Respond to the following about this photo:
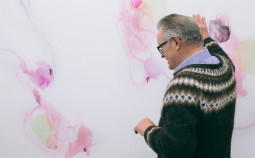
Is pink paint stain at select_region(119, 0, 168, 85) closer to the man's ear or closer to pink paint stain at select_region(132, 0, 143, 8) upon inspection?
pink paint stain at select_region(132, 0, 143, 8)

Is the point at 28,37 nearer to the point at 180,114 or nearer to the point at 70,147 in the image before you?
the point at 70,147

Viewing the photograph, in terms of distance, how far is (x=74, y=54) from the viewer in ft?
3.34

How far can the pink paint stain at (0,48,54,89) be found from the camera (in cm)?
102

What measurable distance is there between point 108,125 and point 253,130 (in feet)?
1.92

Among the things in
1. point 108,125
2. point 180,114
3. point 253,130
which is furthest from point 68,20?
point 253,130

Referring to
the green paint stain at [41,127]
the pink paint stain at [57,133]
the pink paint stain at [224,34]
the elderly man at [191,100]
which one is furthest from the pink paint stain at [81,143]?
the pink paint stain at [224,34]

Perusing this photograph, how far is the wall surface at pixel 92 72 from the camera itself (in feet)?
3.26

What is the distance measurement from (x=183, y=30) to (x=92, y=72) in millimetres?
448

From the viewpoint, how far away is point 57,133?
107cm

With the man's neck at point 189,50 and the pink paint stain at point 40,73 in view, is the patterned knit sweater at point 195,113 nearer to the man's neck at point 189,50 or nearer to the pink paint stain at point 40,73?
the man's neck at point 189,50

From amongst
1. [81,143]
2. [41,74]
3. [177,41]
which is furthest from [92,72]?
[177,41]

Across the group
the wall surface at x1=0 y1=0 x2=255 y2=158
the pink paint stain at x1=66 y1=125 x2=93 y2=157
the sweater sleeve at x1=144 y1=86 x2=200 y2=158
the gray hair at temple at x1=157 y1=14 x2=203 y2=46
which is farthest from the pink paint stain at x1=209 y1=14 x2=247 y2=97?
the pink paint stain at x1=66 y1=125 x2=93 y2=157

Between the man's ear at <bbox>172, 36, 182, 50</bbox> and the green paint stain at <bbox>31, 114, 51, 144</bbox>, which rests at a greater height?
the man's ear at <bbox>172, 36, 182, 50</bbox>

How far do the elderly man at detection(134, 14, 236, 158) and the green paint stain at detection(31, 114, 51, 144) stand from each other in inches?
17.8
